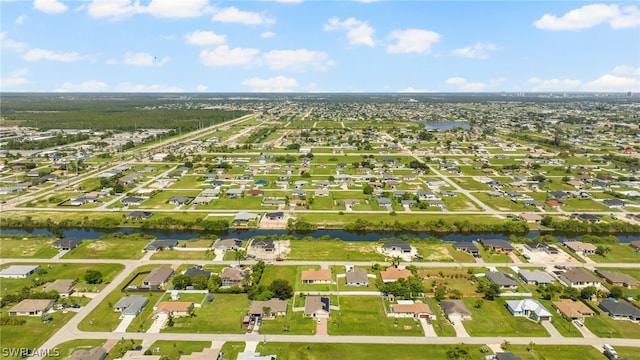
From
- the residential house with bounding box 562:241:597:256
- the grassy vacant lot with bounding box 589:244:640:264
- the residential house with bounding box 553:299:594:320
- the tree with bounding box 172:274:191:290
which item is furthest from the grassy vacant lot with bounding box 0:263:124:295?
the grassy vacant lot with bounding box 589:244:640:264

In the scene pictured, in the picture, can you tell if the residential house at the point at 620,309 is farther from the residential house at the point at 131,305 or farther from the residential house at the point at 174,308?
the residential house at the point at 131,305

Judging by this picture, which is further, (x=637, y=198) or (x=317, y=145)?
(x=317, y=145)

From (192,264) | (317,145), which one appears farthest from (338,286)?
(317,145)

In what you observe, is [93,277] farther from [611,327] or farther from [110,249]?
[611,327]

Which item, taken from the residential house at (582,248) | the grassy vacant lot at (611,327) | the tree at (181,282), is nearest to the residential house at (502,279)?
the grassy vacant lot at (611,327)

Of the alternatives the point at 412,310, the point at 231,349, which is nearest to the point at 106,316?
the point at 231,349

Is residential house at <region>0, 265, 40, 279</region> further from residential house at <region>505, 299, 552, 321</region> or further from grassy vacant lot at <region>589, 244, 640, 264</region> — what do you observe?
grassy vacant lot at <region>589, 244, 640, 264</region>

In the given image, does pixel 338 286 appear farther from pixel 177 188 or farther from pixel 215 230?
pixel 177 188
